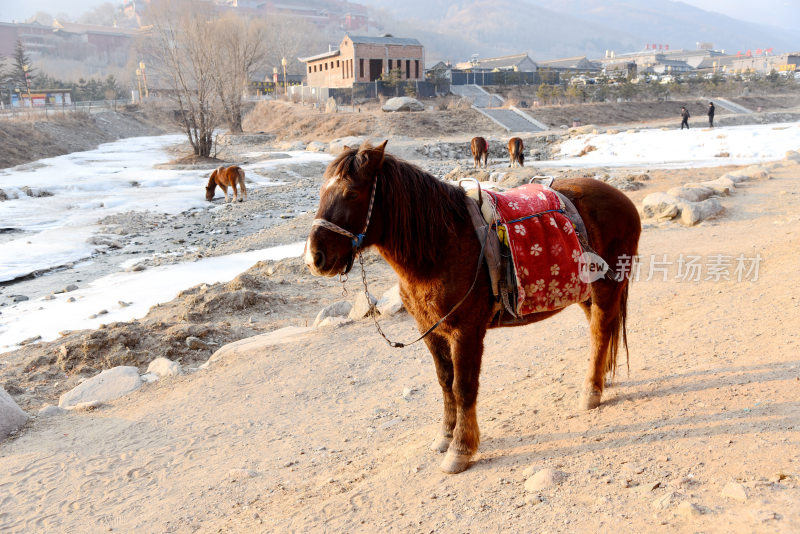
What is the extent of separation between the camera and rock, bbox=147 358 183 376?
583 centimetres

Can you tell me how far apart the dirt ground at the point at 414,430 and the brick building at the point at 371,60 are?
147ft

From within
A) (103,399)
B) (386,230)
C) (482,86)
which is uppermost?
(482,86)

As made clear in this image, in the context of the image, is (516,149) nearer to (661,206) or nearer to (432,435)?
(661,206)

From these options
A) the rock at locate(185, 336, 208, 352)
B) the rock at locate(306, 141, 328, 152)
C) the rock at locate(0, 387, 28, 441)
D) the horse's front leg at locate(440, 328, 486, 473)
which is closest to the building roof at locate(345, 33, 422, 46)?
the rock at locate(306, 141, 328, 152)

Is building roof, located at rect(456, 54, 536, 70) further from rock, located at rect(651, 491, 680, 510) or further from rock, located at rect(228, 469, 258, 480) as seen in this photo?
rock, located at rect(651, 491, 680, 510)

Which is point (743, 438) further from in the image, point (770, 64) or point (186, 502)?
point (770, 64)

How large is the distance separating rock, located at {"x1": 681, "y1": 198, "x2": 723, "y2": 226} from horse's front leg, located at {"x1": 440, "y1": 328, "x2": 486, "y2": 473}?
829 centimetres

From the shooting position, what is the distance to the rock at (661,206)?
34.1 ft

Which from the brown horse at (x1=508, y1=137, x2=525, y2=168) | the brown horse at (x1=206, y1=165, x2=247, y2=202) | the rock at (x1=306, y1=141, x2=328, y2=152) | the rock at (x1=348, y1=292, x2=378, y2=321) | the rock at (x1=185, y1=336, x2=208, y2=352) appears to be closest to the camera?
the rock at (x1=185, y1=336, x2=208, y2=352)

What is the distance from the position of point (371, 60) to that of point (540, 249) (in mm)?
50204

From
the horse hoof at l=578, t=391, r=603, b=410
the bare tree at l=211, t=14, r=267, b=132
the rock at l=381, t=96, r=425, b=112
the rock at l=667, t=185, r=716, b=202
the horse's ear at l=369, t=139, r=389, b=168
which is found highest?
the bare tree at l=211, t=14, r=267, b=132

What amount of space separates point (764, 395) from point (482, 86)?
53265mm

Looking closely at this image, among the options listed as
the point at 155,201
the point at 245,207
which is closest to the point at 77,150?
the point at 155,201

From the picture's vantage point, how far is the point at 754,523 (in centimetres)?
223
